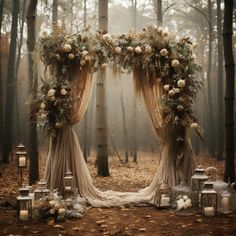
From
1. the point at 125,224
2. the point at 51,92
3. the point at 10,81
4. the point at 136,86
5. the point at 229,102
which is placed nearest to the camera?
the point at 125,224

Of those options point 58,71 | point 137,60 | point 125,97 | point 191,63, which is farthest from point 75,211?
point 125,97

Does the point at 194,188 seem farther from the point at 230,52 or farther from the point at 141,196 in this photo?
the point at 230,52

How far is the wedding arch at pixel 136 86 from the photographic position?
7234 millimetres

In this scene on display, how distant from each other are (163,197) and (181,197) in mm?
326

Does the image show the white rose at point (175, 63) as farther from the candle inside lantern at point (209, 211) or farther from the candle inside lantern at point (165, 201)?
the candle inside lantern at point (209, 211)

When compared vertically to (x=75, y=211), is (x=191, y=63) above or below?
above

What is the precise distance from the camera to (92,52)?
7.38 metres

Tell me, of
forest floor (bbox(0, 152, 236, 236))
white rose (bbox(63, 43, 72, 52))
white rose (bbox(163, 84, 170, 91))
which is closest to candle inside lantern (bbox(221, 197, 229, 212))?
forest floor (bbox(0, 152, 236, 236))

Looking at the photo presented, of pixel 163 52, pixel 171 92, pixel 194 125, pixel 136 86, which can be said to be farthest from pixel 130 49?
pixel 194 125

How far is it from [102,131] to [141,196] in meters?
3.68

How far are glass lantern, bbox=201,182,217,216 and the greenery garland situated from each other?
152 centimetres

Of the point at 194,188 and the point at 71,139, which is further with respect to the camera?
the point at 71,139

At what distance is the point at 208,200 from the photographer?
245 inches

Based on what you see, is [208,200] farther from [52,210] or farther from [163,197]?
[52,210]
